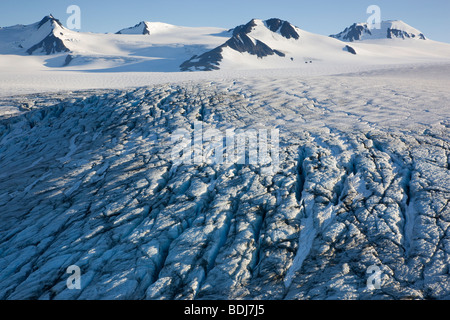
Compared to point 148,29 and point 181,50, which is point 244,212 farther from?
point 148,29

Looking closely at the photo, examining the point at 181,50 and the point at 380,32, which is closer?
the point at 181,50

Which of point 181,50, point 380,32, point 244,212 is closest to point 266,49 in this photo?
point 181,50

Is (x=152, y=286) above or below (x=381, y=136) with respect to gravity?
below

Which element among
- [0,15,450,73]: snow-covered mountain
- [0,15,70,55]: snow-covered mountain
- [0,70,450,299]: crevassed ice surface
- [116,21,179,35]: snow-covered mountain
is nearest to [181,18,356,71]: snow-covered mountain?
[0,15,450,73]: snow-covered mountain

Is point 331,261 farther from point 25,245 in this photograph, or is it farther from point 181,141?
point 25,245

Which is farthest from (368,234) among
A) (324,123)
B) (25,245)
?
(25,245)

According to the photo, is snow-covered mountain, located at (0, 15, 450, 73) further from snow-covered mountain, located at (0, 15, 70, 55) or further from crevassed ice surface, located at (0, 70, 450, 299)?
crevassed ice surface, located at (0, 70, 450, 299)

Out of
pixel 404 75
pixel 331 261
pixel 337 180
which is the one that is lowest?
pixel 331 261
